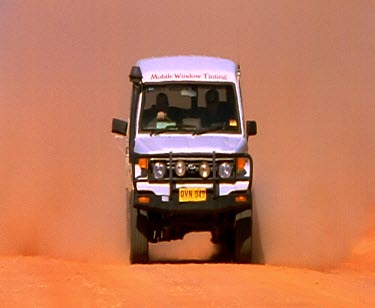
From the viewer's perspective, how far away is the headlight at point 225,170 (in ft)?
40.7

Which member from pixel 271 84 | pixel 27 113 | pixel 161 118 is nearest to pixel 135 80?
pixel 161 118

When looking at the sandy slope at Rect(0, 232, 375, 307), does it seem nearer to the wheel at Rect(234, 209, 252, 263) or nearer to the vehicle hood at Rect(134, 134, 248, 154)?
the wheel at Rect(234, 209, 252, 263)

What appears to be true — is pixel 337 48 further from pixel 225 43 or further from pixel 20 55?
pixel 20 55

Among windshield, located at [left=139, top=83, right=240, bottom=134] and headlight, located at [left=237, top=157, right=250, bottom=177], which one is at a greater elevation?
windshield, located at [left=139, top=83, right=240, bottom=134]

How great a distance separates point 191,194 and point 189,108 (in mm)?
1395

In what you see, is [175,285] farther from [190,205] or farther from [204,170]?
[204,170]

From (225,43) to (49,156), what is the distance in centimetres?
931

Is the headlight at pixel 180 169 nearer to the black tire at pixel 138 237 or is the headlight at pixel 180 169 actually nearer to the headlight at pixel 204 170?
the headlight at pixel 204 170

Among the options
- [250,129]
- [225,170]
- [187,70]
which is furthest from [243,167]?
[187,70]

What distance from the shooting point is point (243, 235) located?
1272 centimetres

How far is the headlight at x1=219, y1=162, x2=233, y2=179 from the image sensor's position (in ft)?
40.7

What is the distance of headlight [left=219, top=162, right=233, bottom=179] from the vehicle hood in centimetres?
18

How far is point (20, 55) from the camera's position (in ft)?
100.0

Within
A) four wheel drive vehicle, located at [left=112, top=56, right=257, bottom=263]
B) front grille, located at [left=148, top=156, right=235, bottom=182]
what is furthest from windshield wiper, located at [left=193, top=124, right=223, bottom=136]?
front grille, located at [left=148, top=156, right=235, bottom=182]
